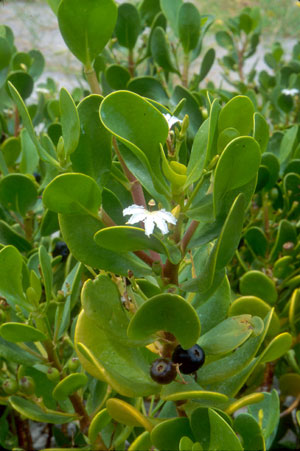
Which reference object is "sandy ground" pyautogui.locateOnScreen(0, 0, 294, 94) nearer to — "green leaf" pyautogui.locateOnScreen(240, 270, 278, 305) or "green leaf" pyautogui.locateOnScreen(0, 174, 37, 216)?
"green leaf" pyautogui.locateOnScreen(0, 174, 37, 216)

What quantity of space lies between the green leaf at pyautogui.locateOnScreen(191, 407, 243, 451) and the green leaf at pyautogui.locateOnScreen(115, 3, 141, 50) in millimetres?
1100

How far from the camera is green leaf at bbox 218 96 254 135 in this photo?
30.1 inches

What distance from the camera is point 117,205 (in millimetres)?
911

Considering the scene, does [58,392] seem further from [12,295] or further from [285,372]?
[285,372]

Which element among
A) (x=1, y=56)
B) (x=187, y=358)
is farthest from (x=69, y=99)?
(x=1, y=56)

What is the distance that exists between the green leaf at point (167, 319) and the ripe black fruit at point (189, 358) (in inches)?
1.3

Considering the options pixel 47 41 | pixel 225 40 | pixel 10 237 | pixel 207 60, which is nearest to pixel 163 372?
pixel 10 237

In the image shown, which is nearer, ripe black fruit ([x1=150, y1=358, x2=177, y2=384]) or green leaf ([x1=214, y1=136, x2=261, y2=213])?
green leaf ([x1=214, y1=136, x2=261, y2=213])

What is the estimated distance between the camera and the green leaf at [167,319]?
75cm

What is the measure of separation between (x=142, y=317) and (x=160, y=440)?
24cm

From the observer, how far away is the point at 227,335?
888 millimetres

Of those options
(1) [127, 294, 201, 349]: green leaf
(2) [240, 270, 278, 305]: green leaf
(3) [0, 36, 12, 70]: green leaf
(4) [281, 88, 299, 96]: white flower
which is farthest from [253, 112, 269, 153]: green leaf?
(4) [281, 88, 299, 96]: white flower

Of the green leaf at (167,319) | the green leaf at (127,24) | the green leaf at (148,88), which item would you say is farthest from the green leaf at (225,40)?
the green leaf at (167,319)

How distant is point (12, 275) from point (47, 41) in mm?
5586
